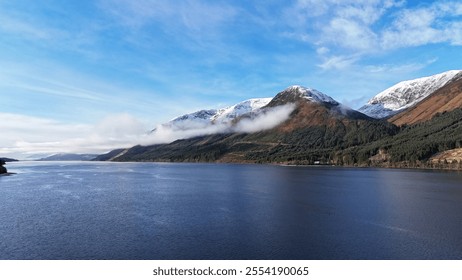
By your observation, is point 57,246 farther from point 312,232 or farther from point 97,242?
point 312,232

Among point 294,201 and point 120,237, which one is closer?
point 120,237
